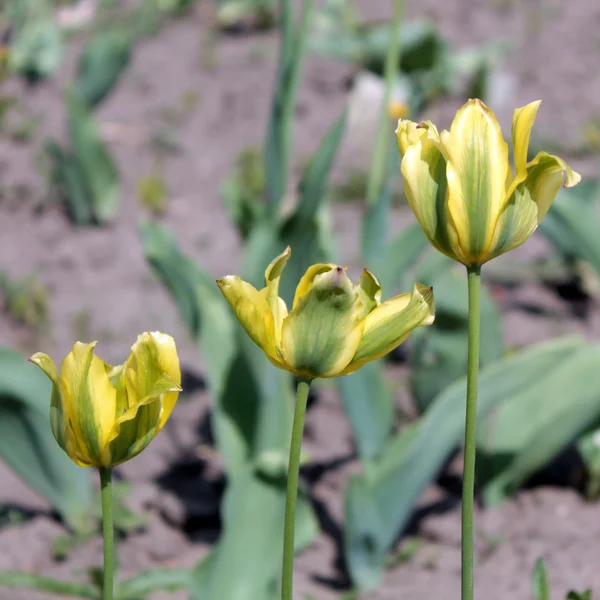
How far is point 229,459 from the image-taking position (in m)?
2.00

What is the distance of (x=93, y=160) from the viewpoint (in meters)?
3.24

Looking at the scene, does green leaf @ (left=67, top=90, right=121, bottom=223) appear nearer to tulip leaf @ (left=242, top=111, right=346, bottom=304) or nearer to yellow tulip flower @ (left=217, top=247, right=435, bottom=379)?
tulip leaf @ (left=242, top=111, right=346, bottom=304)

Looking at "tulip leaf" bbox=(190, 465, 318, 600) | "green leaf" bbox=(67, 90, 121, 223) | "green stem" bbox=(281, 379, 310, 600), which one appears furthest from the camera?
"green leaf" bbox=(67, 90, 121, 223)

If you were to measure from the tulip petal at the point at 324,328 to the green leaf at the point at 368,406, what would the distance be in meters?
1.20

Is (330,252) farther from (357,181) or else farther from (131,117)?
(131,117)

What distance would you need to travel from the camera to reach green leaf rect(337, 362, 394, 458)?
2000mm

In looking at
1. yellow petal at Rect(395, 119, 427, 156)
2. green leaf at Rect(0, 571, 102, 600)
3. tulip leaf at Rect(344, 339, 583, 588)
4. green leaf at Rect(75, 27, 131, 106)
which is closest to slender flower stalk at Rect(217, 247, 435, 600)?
yellow petal at Rect(395, 119, 427, 156)

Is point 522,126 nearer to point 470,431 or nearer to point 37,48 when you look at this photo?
point 470,431

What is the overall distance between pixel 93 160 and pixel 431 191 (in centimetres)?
256

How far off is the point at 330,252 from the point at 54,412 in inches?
50.6

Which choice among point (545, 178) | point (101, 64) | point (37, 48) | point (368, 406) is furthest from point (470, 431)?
point (37, 48)

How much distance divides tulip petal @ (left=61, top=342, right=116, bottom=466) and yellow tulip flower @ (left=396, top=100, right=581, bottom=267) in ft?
0.97

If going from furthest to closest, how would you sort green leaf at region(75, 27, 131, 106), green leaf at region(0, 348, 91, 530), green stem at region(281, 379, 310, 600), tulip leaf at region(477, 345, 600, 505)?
green leaf at region(75, 27, 131, 106) → tulip leaf at region(477, 345, 600, 505) → green leaf at region(0, 348, 91, 530) → green stem at region(281, 379, 310, 600)

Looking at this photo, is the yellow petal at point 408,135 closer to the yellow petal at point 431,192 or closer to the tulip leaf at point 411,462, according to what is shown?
the yellow petal at point 431,192
